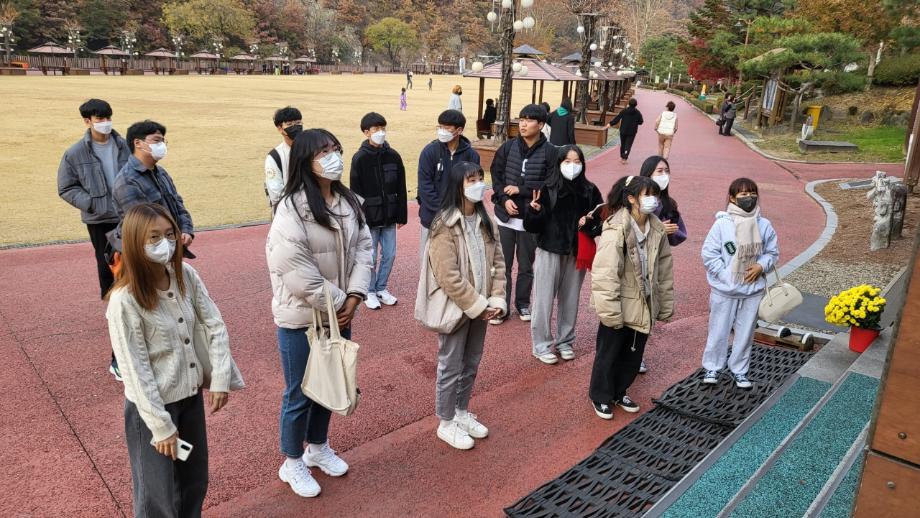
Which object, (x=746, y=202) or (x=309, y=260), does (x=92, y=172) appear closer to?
(x=309, y=260)

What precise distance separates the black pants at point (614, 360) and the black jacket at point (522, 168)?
4.89 feet

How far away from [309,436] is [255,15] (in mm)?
89010

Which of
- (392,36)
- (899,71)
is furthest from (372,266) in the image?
(392,36)

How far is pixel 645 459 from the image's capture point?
4.18m

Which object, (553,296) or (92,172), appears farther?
(553,296)

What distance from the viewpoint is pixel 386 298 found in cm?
695

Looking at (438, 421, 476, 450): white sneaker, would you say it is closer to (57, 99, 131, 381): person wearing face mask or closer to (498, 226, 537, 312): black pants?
(498, 226, 537, 312): black pants

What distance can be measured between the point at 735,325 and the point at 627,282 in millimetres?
1130

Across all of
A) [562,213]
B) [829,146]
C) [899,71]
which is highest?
[899,71]

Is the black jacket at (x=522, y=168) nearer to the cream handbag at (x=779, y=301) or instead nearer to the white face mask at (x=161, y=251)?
the cream handbag at (x=779, y=301)

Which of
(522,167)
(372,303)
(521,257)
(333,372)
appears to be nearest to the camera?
(333,372)

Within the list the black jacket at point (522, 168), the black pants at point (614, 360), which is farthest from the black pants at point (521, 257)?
the black pants at point (614, 360)

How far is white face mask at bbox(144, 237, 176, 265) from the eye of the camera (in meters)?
2.71

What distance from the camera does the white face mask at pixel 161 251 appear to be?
107 inches
